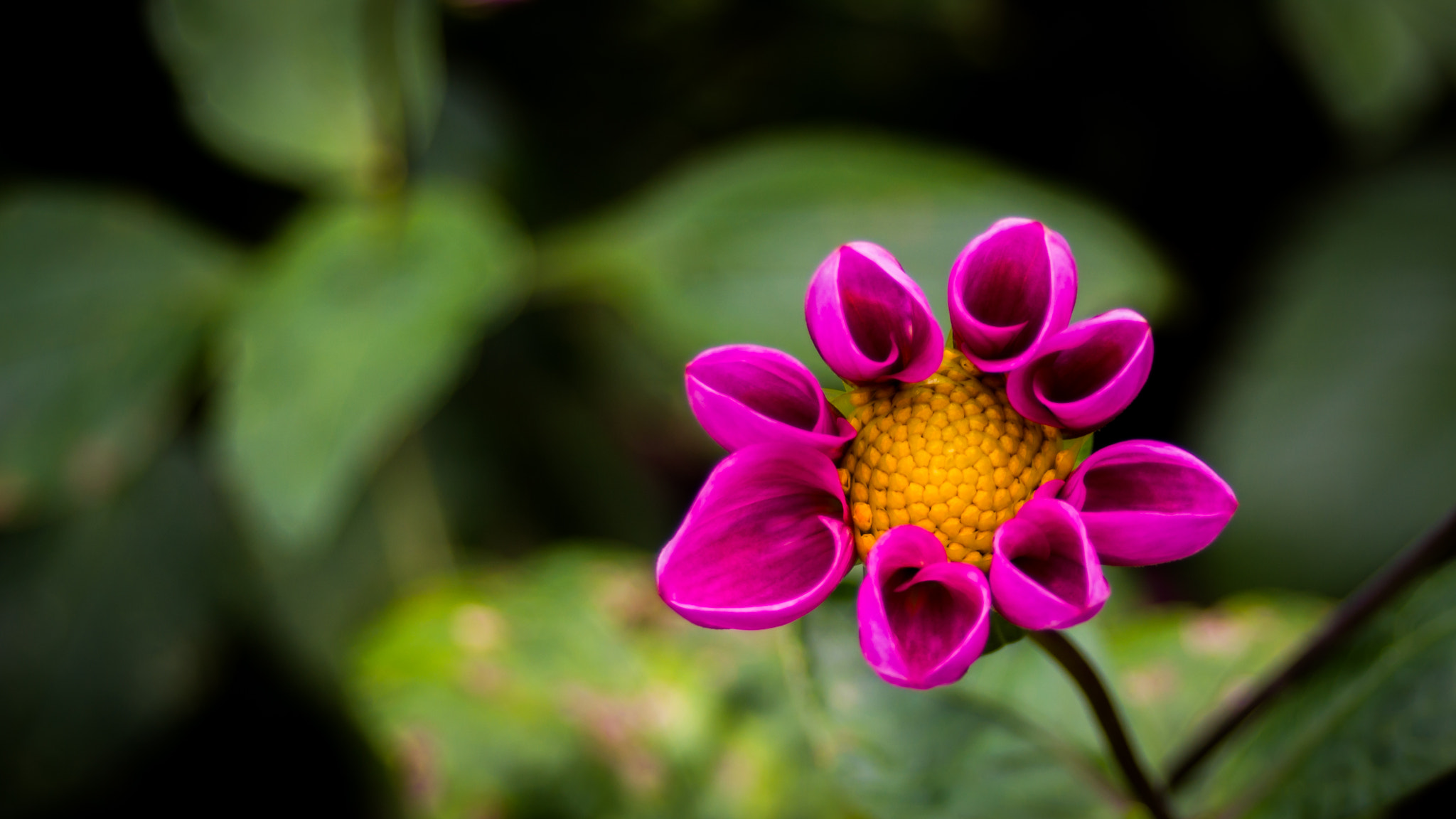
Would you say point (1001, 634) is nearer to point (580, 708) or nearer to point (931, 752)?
point (931, 752)

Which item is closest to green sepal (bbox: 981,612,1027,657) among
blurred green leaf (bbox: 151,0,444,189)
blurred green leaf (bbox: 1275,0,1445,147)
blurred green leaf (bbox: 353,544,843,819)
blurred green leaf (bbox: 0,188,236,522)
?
blurred green leaf (bbox: 353,544,843,819)

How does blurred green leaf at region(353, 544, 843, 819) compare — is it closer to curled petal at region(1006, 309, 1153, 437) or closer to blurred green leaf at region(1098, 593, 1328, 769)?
blurred green leaf at region(1098, 593, 1328, 769)

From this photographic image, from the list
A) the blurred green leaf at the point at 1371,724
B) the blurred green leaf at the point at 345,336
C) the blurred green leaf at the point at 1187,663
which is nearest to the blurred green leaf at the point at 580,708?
the blurred green leaf at the point at 345,336

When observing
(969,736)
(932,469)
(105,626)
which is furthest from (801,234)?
(105,626)

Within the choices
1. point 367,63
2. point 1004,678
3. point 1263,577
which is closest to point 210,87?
point 367,63

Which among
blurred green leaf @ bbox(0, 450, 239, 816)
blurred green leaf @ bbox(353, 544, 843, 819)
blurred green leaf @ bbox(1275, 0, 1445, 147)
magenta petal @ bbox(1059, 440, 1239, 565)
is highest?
blurred green leaf @ bbox(1275, 0, 1445, 147)

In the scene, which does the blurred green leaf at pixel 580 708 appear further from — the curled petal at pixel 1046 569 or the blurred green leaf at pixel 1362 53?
the blurred green leaf at pixel 1362 53
